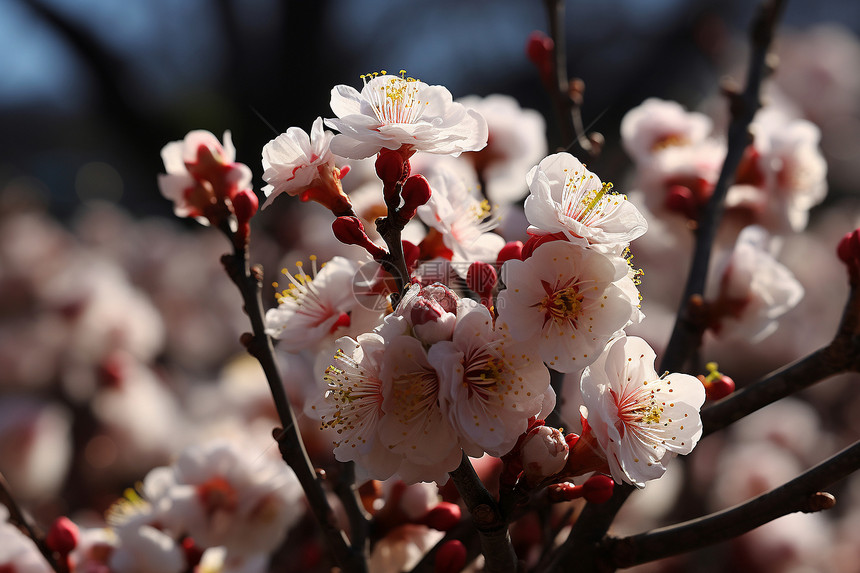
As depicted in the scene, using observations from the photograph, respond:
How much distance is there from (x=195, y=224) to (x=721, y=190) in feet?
16.3

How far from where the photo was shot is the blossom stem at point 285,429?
2.49 feet

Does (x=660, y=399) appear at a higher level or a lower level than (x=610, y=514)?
higher

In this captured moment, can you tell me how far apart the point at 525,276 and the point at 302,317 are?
32 cm

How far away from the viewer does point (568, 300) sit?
0.62 m

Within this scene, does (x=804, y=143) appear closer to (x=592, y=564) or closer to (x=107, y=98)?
(x=592, y=564)

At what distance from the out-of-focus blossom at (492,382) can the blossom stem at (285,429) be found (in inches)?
9.6

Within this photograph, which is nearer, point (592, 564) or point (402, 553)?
point (592, 564)

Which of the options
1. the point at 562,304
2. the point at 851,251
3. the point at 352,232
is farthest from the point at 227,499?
the point at 851,251

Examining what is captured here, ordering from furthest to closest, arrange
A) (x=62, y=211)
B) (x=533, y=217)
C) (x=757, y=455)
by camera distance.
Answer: (x=62, y=211) → (x=757, y=455) → (x=533, y=217)

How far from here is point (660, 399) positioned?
0.67m

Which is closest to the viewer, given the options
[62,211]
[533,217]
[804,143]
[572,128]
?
[533,217]

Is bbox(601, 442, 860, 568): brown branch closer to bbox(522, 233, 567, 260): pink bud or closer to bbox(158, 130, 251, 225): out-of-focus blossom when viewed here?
bbox(522, 233, 567, 260): pink bud

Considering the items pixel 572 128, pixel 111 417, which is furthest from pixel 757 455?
pixel 111 417

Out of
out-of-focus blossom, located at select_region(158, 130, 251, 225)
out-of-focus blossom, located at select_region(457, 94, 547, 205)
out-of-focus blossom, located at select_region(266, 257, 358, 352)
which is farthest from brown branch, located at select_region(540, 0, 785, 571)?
out-of-focus blossom, located at select_region(158, 130, 251, 225)
